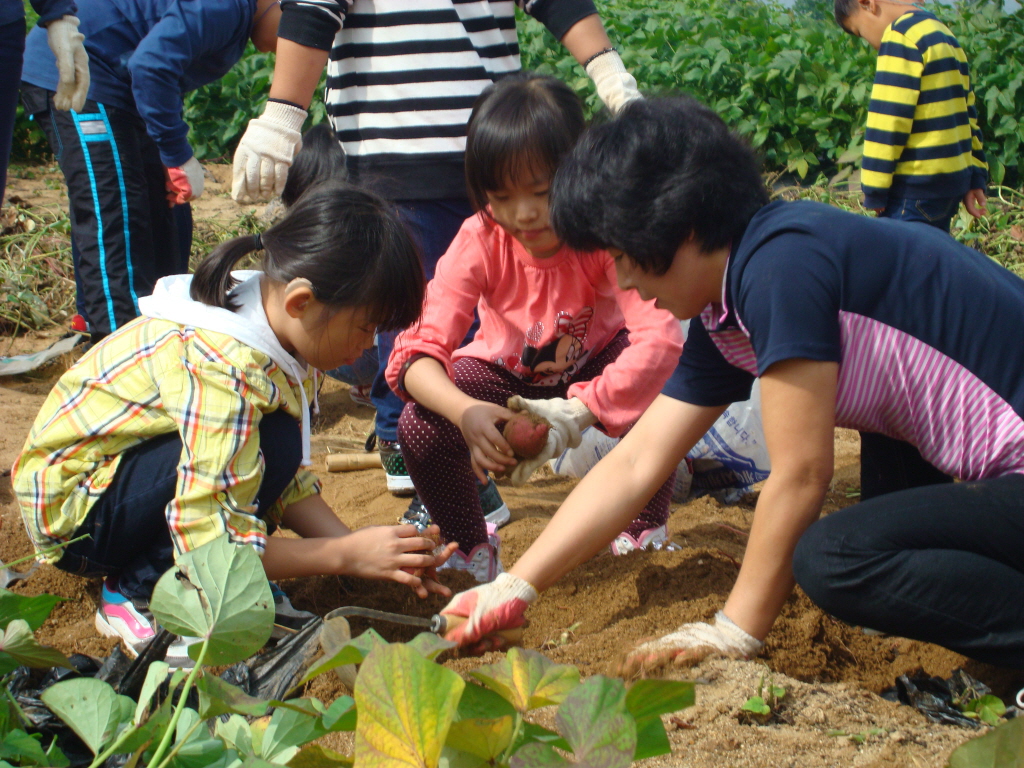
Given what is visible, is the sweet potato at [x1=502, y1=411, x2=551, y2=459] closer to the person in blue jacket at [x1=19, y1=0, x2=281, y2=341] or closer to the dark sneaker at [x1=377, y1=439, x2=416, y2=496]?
A: the dark sneaker at [x1=377, y1=439, x2=416, y2=496]

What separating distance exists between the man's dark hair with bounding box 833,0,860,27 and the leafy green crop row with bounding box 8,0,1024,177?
198 centimetres

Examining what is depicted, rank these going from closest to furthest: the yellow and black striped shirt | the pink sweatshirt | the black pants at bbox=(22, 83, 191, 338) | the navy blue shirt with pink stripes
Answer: the navy blue shirt with pink stripes → the pink sweatshirt → the black pants at bbox=(22, 83, 191, 338) → the yellow and black striped shirt

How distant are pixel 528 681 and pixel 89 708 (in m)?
0.41

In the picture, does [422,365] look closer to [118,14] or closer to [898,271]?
[898,271]

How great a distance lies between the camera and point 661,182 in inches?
58.6

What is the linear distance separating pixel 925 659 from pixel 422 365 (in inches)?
49.8

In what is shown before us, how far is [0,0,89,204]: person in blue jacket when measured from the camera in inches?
96.9

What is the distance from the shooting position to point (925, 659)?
1812 millimetres

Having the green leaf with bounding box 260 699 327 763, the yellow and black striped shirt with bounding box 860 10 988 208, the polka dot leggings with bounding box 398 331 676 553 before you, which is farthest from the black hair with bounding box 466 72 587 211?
the yellow and black striped shirt with bounding box 860 10 988 208

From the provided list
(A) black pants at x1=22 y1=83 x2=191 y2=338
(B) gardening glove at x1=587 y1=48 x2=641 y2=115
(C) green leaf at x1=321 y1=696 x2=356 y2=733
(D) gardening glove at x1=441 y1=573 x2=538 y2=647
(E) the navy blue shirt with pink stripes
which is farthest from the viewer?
(A) black pants at x1=22 y1=83 x2=191 y2=338

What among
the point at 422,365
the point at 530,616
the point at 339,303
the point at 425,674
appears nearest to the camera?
the point at 425,674

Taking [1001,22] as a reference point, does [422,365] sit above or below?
below

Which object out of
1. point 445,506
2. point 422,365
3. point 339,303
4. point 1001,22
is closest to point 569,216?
point 339,303

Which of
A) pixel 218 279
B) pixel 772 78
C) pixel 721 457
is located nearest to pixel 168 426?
pixel 218 279
